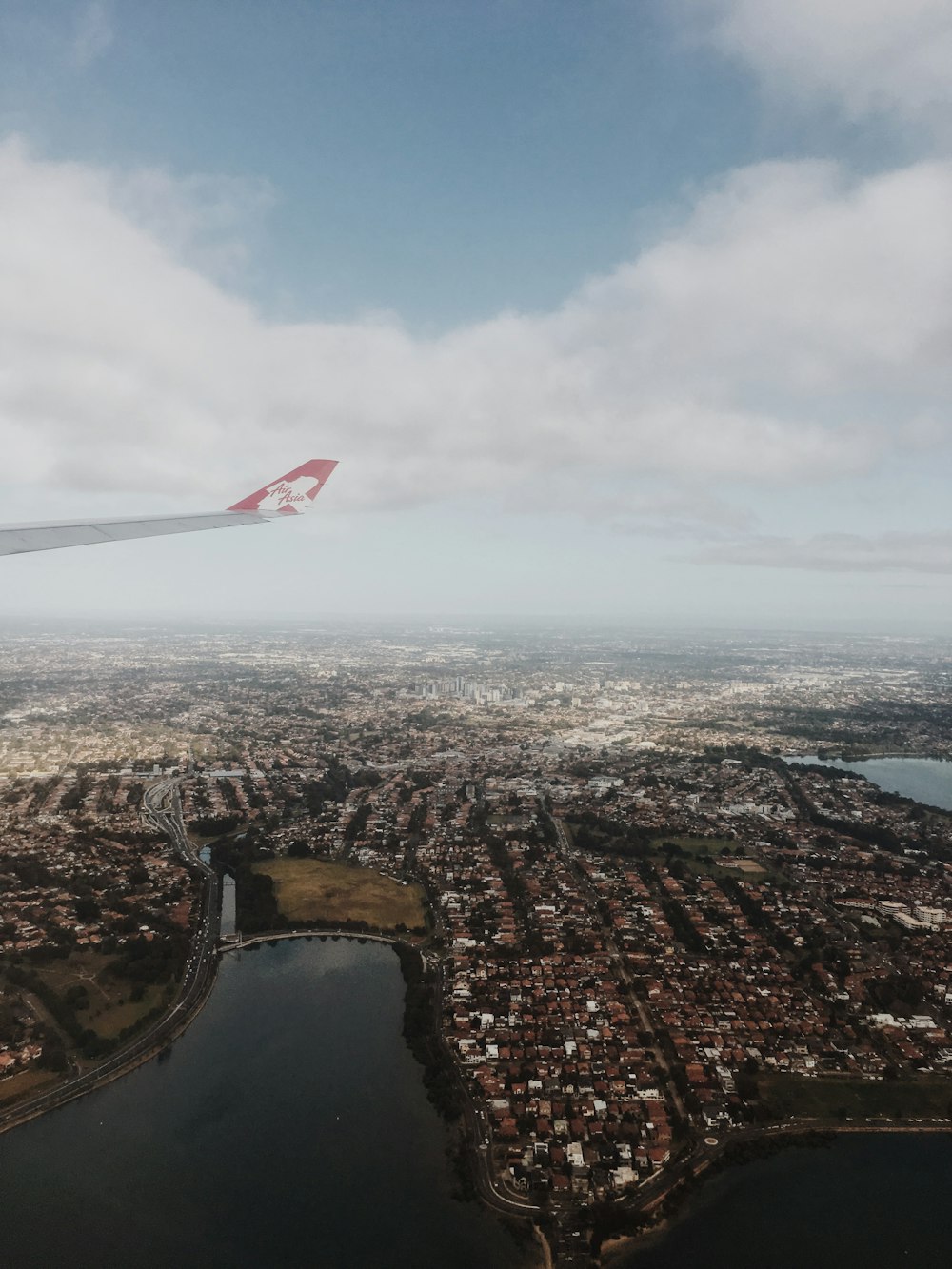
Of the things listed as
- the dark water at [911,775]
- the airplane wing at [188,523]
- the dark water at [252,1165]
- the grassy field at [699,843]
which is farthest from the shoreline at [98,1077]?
the dark water at [911,775]

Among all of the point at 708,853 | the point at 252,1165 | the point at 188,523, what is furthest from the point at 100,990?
the point at 708,853

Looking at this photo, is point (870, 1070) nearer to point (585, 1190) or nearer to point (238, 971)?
point (585, 1190)

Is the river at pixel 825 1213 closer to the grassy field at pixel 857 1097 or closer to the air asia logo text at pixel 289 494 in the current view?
the grassy field at pixel 857 1097

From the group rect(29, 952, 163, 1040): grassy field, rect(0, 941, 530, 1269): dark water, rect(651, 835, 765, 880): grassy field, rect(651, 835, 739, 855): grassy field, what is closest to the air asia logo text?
rect(0, 941, 530, 1269): dark water

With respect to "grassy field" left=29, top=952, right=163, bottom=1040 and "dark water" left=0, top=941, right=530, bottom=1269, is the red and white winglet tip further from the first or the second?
"grassy field" left=29, top=952, right=163, bottom=1040

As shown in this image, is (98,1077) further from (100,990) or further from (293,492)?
(293,492)

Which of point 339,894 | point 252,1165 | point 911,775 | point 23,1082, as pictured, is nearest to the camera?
point 252,1165
